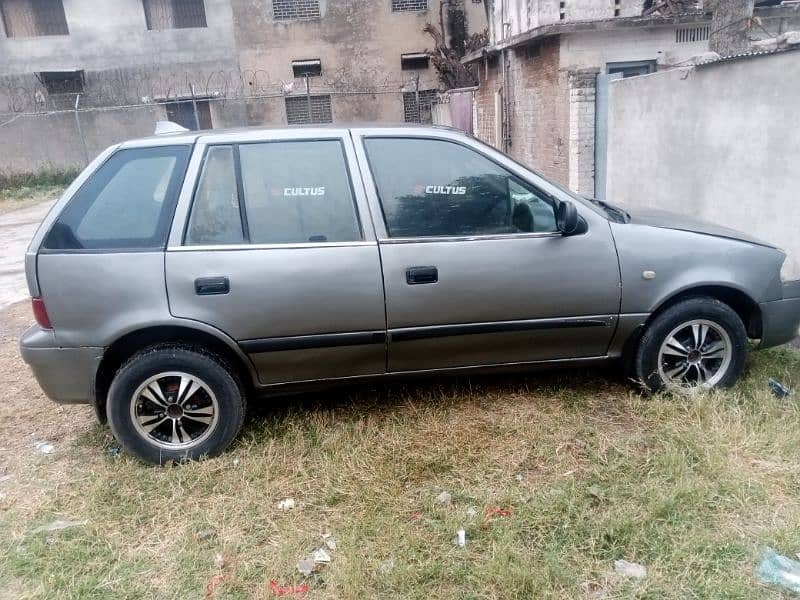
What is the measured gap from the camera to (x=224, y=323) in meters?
3.19

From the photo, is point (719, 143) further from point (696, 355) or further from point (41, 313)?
point (41, 313)

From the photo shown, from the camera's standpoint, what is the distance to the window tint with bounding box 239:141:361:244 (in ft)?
10.7

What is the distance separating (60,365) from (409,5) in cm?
1973

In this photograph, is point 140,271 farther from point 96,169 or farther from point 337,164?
point 337,164

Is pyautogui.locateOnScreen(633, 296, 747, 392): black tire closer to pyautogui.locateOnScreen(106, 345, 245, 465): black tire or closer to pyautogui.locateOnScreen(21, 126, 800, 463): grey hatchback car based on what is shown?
pyautogui.locateOnScreen(21, 126, 800, 463): grey hatchback car

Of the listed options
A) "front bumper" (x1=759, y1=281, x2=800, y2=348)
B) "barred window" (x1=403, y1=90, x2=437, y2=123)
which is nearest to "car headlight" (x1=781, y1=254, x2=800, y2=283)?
"front bumper" (x1=759, y1=281, x2=800, y2=348)

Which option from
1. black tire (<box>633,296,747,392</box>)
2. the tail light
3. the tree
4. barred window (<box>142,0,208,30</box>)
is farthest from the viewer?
barred window (<box>142,0,208,30</box>)

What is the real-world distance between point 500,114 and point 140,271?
1027cm

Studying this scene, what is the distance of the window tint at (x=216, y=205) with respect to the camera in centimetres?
321

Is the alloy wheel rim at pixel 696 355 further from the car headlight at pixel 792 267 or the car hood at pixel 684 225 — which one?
the car headlight at pixel 792 267

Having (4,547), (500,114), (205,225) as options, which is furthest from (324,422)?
(500,114)

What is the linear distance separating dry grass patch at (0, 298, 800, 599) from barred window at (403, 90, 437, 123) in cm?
1776

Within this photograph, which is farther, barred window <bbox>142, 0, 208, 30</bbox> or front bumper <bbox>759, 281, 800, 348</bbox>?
barred window <bbox>142, 0, 208, 30</bbox>

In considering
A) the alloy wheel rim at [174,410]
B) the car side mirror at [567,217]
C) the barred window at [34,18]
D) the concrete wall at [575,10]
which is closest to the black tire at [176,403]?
the alloy wheel rim at [174,410]
